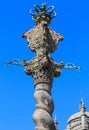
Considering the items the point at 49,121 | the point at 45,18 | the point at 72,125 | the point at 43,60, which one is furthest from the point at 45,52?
the point at 72,125

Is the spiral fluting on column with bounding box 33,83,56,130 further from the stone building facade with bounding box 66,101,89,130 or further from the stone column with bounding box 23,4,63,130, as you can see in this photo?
the stone building facade with bounding box 66,101,89,130

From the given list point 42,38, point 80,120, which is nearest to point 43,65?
point 42,38

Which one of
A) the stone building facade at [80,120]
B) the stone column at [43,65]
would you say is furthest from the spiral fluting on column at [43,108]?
the stone building facade at [80,120]

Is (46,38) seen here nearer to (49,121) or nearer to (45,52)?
(45,52)

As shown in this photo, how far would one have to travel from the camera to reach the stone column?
13711 mm

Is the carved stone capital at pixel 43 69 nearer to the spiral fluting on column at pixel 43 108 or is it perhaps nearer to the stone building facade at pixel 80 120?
the spiral fluting on column at pixel 43 108

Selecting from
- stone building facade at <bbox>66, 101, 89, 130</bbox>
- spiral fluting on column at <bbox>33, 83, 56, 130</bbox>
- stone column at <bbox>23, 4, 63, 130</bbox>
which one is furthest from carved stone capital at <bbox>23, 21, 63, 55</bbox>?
stone building facade at <bbox>66, 101, 89, 130</bbox>

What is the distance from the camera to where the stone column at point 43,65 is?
13711 mm

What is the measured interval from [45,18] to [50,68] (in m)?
1.97

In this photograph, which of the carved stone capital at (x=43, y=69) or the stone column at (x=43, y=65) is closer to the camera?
the stone column at (x=43, y=65)

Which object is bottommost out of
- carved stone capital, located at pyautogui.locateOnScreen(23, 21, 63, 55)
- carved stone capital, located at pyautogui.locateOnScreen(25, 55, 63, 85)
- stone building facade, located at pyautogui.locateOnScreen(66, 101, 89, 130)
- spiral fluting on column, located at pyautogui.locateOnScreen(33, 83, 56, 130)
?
spiral fluting on column, located at pyautogui.locateOnScreen(33, 83, 56, 130)

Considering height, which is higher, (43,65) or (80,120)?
(80,120)

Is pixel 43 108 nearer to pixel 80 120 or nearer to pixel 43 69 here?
pixel 43 69

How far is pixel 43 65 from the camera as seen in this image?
48.6 feet
